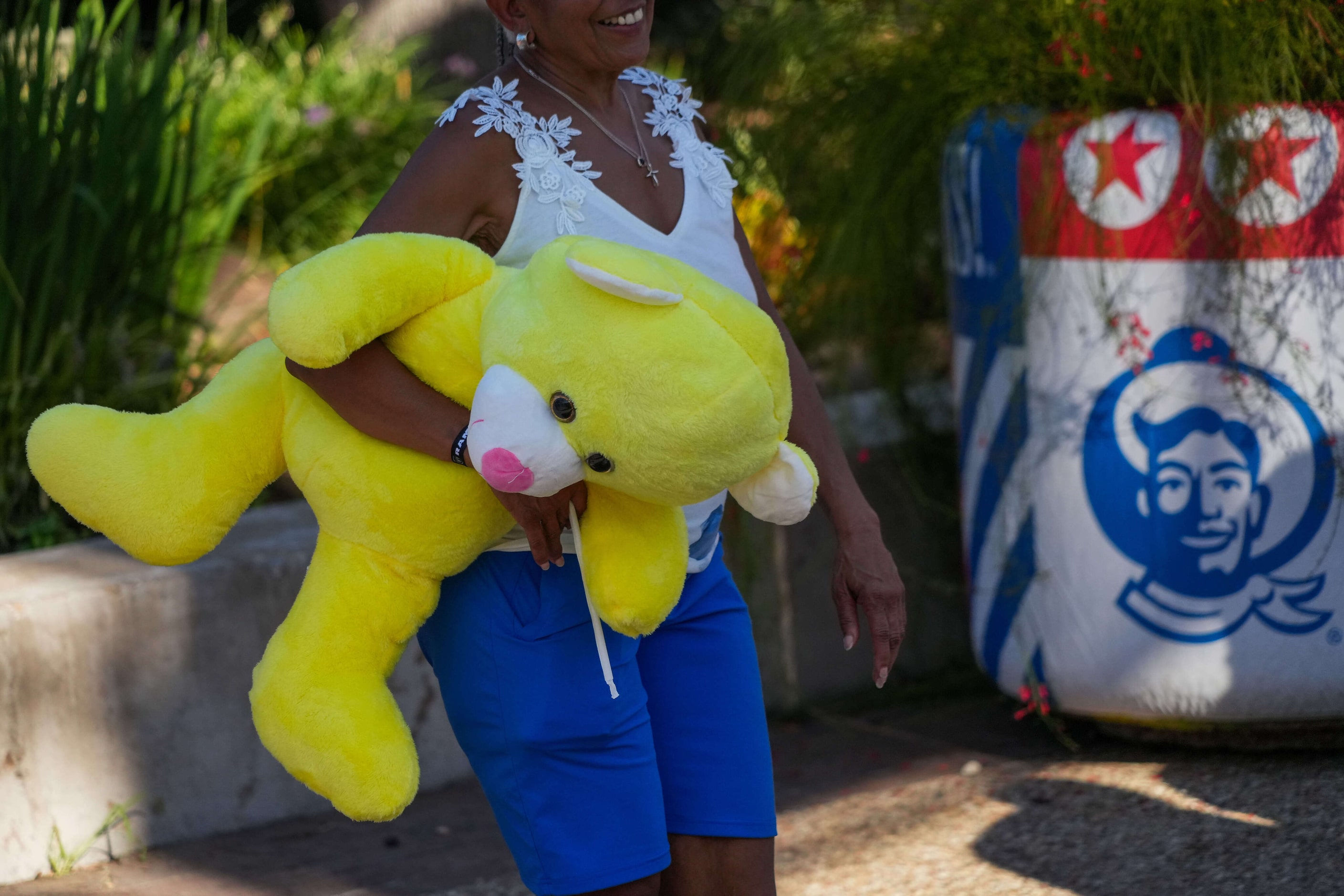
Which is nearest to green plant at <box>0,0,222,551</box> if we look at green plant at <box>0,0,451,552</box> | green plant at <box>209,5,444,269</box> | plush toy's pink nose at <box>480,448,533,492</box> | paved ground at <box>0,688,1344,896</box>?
green plant at <box>0,0,451,552</box>

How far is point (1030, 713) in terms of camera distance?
382 centimetres

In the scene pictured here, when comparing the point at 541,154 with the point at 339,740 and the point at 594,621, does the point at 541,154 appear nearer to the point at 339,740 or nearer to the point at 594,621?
the point at 594,621

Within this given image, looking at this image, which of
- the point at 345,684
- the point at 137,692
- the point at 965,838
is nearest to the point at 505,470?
the point at 345,684

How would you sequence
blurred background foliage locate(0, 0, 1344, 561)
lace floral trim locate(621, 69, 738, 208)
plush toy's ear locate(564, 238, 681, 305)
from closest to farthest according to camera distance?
plush toy's ear locate(564, 238, 681, 305) < lace floral trim locate(621, 69, 738, 208) < blurred background foliage locate(0, 0, 1344, 561)

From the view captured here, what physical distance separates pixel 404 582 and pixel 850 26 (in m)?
2.45

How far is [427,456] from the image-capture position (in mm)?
1703

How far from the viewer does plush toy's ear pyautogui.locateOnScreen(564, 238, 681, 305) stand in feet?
4.98

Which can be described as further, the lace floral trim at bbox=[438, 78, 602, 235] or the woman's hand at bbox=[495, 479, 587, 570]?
the lace floral trim at bbox=[438, 78, 602, 235]

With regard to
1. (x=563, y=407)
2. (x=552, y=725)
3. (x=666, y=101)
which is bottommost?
(x=552, y=725)

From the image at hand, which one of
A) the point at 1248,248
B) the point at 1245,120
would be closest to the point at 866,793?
the point at 1248,248

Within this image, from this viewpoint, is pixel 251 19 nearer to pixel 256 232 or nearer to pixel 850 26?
pixel 256 232

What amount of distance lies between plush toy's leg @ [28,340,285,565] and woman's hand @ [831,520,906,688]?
0.77 meters

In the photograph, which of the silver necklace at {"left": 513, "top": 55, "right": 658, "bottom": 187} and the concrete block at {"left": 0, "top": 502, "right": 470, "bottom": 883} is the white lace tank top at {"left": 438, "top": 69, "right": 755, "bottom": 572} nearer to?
the silver necklace at {"left": 513, "top": 55, "right": 658, "bottom": 187}

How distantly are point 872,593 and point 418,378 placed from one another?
0.69 m
